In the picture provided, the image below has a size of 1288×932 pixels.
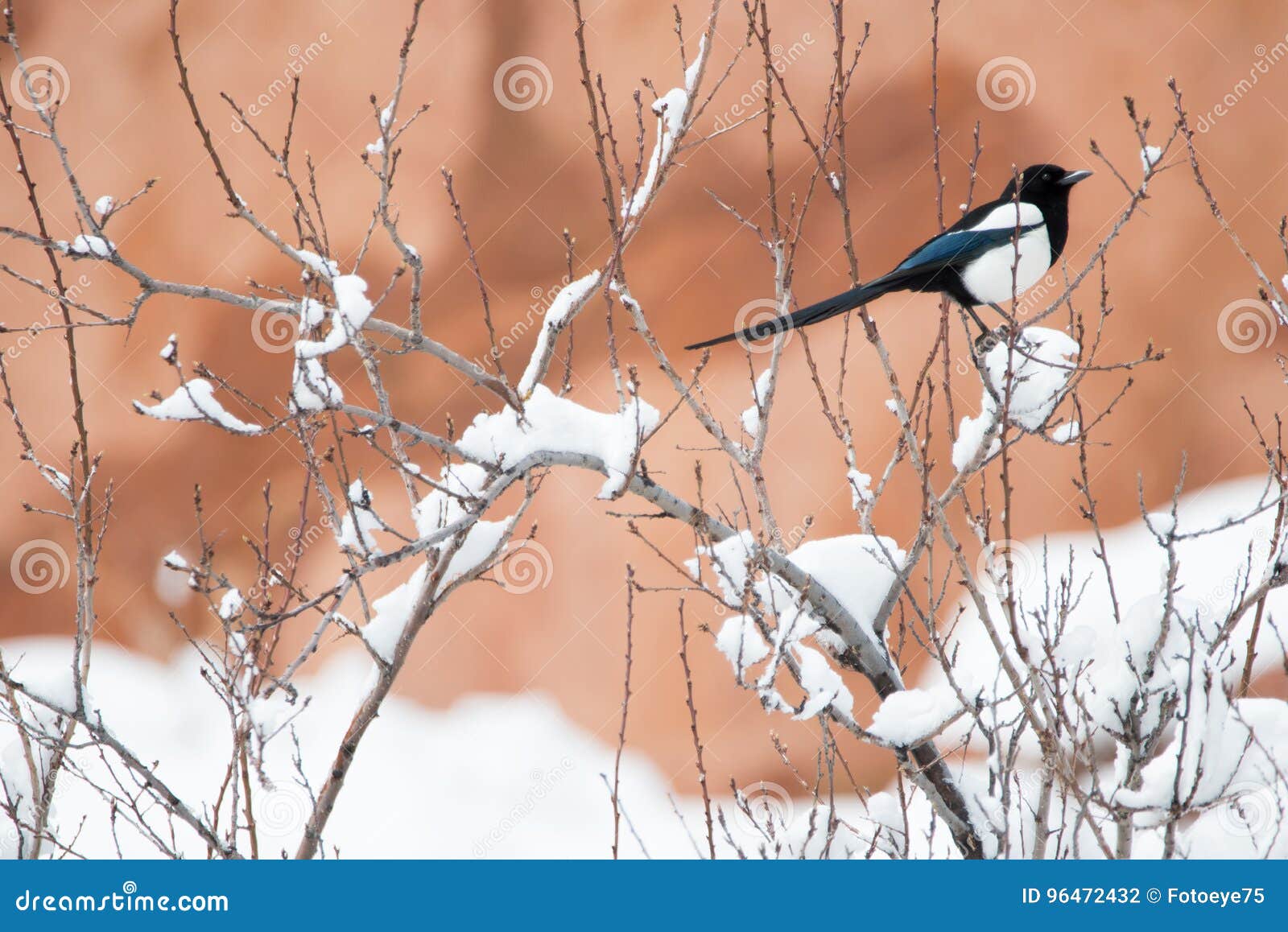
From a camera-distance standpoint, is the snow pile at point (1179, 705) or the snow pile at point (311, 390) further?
the snow pile at point (1179, 705)

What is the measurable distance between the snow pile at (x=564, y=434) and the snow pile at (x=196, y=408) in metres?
0.45

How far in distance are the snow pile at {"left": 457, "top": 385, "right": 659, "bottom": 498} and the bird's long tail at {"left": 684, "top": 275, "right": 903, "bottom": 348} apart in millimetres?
211

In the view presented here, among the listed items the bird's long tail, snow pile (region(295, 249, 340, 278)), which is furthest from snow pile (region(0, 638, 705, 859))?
snow pile (region(295, 249, 340, 278))

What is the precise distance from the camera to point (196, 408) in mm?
1612

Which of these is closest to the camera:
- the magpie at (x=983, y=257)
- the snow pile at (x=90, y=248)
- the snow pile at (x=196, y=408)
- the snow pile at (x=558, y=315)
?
the snow pile at (x=196, y=408)

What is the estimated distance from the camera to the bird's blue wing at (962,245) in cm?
272

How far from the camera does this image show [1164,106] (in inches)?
261

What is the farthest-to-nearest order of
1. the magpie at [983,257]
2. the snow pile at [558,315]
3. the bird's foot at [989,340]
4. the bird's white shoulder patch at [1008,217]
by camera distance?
1. the bird's white shoulder patch at [1008,217]
2. the magpie at [983,257]
3. the snow pile at [558,315]
4. the bird's foot at [989,340]

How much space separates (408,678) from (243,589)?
4.71 feet

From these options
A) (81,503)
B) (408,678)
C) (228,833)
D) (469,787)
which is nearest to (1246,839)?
(228,833)

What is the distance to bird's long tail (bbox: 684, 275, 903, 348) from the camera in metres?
1.93

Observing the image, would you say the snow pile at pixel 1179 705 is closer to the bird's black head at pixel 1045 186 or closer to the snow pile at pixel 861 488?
the snow pile at pixel 861 488

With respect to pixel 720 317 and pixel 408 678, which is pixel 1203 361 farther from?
pixel 408 678

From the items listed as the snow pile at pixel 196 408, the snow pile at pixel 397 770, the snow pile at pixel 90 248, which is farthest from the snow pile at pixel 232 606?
the snow pile at pixel 397 770
